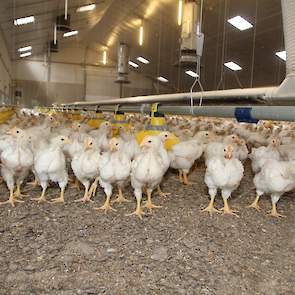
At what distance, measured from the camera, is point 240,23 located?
812 centimetres

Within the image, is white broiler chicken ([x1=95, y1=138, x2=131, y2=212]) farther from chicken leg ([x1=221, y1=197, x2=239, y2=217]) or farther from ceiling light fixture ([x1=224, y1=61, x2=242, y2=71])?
ceiling light fixture ([x1=224, y1=61, x2=242, y2=71])

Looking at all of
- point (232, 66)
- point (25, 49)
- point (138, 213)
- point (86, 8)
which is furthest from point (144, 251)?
point (25, 49)

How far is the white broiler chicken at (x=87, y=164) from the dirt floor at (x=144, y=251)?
0.64 feet

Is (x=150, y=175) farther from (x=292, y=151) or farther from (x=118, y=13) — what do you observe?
(x=118, y=13)

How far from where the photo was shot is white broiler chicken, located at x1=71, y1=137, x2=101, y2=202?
2900mm

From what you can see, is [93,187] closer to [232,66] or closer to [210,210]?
[210,210]

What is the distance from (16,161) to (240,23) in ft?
21.5

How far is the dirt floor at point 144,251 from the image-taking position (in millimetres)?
1813

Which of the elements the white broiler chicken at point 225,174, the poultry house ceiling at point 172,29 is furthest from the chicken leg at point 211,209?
the poultry house ceiling at point 172,29

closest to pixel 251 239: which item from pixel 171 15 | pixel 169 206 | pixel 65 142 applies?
pixel 169 206

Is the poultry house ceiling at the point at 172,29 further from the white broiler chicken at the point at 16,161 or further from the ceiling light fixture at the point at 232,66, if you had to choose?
the white broiler chicken at the point at 16,161

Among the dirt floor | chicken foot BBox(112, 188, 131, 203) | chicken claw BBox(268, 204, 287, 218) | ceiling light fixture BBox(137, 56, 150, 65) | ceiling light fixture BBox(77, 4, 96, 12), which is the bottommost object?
the dirt floor

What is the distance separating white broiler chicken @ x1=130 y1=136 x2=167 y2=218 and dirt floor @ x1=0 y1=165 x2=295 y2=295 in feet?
0.40

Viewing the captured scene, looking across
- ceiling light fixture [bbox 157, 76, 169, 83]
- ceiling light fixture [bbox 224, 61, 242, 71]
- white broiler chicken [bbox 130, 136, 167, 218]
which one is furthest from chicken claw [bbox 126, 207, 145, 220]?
ceiling light fixture [bbox 157, 76, 169, 83]
